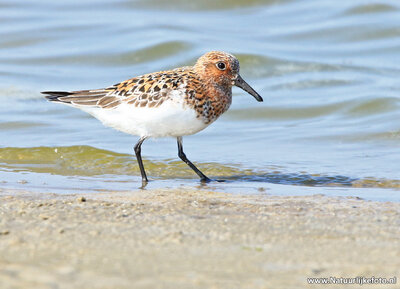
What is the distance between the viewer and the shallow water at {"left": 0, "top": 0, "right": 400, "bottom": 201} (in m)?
10.3

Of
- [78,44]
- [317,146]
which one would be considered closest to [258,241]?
[317,146]

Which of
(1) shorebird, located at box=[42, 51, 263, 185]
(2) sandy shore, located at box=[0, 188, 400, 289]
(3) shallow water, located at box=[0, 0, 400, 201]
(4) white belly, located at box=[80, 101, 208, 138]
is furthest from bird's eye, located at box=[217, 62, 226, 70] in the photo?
Answer: (2) sandy shore, located at box=[0, 188, 400, 289]

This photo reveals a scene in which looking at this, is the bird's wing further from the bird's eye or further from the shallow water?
the shallow water

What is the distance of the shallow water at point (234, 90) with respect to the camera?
10.3m

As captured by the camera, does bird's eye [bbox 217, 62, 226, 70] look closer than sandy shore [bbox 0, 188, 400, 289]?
No

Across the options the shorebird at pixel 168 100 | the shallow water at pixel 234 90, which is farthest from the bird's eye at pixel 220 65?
the shallow water at pixel 234 90

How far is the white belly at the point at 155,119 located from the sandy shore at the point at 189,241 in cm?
138

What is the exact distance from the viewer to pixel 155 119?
29.9 ft

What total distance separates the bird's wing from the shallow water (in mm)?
1029

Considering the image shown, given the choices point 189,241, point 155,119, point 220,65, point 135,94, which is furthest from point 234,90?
point 189,241

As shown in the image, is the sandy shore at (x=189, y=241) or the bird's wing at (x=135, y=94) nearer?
the sandy shore at (x=189, y=241)

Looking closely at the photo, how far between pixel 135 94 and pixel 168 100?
547mm

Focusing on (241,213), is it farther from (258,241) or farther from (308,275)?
(308,275)

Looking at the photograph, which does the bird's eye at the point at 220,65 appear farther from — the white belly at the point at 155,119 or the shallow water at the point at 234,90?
→ the shallow water at the point at 234,90
